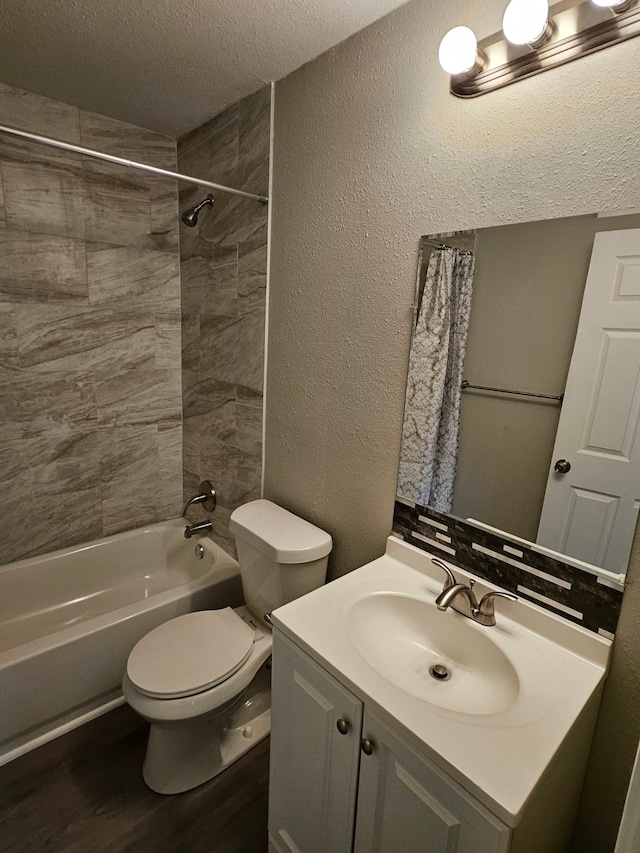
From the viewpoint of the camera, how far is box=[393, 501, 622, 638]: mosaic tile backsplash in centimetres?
99

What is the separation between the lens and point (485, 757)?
2.43 feet

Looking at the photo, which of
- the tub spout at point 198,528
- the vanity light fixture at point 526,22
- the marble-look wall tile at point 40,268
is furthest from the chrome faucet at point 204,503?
the vanity light fixture at point 526,22

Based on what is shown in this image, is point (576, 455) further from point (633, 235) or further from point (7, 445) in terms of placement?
point (7, 445)

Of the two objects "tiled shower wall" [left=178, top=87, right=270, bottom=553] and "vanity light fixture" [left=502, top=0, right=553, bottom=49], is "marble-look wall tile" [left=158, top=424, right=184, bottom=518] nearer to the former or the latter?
"tiled shower wall" [left=178, top=87, right=270, bottom=553]

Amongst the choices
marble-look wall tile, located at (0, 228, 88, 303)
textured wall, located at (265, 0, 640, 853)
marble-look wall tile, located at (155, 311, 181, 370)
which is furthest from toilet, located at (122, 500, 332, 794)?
marble-look wall tile, located at (0, 228, 88, 303)

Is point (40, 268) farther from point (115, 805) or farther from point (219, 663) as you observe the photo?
point (115, 805)

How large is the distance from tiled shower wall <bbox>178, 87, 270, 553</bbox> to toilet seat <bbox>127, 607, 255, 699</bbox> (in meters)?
0.58

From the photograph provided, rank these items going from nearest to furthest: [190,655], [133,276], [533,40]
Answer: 1. [533,40]
2. [190,655]
3. [133,276]

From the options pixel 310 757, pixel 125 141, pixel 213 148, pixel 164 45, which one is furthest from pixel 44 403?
pixel 310 757

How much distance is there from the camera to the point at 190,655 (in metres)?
1.49

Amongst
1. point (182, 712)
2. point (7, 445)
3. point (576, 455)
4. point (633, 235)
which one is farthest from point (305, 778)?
point (7, 445)

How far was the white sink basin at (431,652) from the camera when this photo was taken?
987mm

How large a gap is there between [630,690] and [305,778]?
79 cm

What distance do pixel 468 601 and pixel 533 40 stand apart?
1.30 metres
